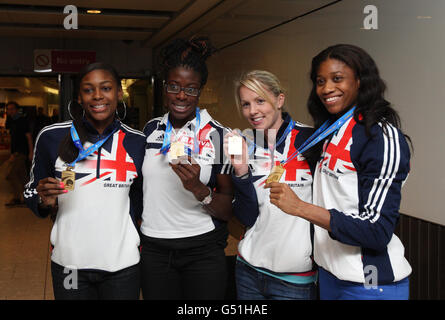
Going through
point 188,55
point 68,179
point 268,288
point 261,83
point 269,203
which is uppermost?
point 188,55

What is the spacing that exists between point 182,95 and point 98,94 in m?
0.38

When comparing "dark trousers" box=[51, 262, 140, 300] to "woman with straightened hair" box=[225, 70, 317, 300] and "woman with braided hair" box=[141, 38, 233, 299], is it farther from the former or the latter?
"woman with straightened hair" box=[225, 70, 317, 300]

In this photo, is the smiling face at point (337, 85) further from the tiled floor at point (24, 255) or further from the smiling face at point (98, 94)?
the tiled floor at point (24, 255)

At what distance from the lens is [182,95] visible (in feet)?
6.86

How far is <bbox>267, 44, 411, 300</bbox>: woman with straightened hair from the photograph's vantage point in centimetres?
155

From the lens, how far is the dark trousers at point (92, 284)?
1.88m

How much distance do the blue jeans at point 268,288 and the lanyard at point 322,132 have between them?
511 millimetres

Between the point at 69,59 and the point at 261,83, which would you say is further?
the point at 69,59

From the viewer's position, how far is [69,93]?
416 inches

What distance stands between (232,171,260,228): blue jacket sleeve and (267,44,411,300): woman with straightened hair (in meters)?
0.24
